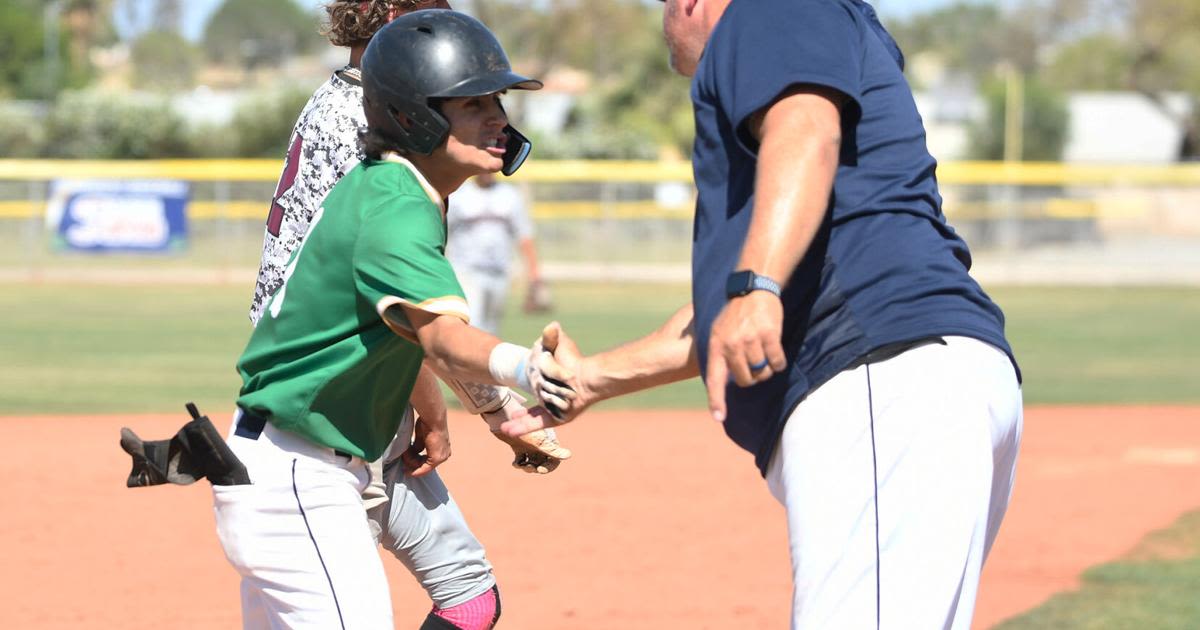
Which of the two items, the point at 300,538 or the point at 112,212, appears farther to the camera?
the point at 112,212

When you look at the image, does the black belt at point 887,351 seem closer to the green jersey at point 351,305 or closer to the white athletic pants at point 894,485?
the white athletic pants at point 894,485

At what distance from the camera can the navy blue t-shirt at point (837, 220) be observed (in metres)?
2.86

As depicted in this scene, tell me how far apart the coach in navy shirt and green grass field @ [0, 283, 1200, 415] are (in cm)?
916

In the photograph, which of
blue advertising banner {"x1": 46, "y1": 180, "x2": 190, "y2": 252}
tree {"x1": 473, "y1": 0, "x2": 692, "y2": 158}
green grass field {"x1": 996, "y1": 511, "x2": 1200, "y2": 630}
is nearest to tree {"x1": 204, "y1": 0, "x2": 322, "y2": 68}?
tree {"x1": 473, "y1": 0, "x2": 692, "y2": 158}

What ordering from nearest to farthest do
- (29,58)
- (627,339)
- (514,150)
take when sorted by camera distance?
(514,150) → (627,339) → (29,58)

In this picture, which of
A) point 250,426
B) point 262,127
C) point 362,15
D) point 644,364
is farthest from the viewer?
point 262,127

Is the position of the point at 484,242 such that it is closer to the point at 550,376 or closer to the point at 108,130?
the point at 550,376

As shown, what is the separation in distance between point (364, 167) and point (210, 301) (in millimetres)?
19287

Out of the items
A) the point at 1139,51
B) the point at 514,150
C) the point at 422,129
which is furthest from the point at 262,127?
the point at 1139,51

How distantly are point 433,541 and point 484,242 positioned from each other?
8118 mm

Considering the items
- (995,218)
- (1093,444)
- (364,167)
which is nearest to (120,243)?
(995,218)

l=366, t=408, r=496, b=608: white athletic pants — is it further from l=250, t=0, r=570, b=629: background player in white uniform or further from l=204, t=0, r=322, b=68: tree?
l=204, t=0, r=322, b=68: tree

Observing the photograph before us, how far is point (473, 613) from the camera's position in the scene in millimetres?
4188

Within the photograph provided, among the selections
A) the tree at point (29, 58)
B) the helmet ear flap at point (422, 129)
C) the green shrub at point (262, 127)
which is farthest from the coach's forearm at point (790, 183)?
the tree at point (29, 58)
